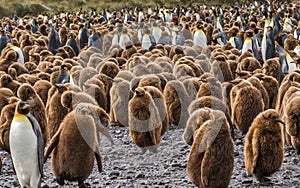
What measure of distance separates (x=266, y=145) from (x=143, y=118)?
1565 mm

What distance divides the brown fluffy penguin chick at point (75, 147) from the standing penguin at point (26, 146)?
174 mm

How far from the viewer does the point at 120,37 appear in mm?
15086

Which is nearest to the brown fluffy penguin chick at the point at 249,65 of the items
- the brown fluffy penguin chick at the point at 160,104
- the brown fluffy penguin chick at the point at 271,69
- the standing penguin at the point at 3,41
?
the brown fluffy penguin chick at the point at 271,69

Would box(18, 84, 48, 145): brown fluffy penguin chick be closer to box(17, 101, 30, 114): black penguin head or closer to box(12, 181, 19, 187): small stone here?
box(12, 181, 19, 187): small stone

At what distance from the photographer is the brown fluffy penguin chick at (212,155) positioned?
4.30 m

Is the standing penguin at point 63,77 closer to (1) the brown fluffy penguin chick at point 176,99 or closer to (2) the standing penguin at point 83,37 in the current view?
(1) the brown fluffy penguin chick at point 176,99

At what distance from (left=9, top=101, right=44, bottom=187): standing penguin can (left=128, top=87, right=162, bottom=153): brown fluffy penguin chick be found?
1255mm

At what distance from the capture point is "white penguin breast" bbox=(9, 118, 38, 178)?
472 centimetres

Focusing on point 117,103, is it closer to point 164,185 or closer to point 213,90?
point 213,90

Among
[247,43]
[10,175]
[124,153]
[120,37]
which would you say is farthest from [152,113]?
[120,37]

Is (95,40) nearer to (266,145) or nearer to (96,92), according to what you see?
(96,92)

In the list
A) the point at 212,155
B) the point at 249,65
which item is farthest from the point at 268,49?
the point at 212,155

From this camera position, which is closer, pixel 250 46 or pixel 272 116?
pixel 272 116

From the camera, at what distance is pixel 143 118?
18.7 feet
